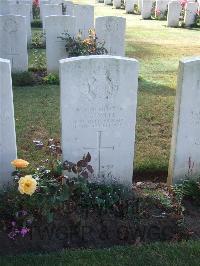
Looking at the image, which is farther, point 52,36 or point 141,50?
point 141,50

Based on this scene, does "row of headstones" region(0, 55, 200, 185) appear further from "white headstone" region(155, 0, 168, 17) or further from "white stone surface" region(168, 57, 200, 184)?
"white headstone" region(155, 0, 168, 17)

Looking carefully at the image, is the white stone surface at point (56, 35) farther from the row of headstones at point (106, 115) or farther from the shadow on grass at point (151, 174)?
the row of headstones at point (106, 115)

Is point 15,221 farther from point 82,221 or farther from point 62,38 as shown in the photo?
point 62,38

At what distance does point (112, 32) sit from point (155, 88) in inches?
80.8

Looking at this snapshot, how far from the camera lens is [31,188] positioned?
12.4 ft

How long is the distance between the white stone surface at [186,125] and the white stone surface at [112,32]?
5.88 m

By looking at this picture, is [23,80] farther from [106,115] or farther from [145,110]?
[106,115]

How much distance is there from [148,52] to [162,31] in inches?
182

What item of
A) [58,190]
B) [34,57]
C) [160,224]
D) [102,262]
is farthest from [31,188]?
[34,57]

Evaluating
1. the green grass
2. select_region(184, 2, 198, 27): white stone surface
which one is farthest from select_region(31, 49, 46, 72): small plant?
select_region(184, 2, 198, 27): white stone surface

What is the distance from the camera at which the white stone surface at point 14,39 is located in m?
9.46

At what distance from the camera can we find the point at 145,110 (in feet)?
24.9

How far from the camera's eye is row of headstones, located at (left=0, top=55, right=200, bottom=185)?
4.26m

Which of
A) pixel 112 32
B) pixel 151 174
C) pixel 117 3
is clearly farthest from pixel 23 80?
pixel 117 3
